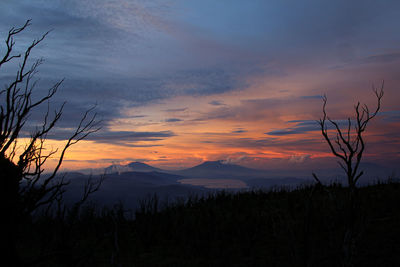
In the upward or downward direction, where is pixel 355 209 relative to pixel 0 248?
upward

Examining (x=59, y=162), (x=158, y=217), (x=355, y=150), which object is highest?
(x=355, y=150)

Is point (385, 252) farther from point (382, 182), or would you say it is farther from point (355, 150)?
point (382, 182)

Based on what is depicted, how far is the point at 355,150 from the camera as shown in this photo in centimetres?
592

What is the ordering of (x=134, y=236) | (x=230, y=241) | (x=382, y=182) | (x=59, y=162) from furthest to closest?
(x=382, y=182)
(x=134, y=236)
(x=230, y=241)
(x=59, y=162)

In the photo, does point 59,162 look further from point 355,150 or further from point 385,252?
point 385,252

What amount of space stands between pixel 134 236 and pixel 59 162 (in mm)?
8469

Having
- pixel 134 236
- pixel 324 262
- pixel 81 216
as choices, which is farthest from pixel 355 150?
pixel 81 216

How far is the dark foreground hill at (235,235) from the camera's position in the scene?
6312 mm

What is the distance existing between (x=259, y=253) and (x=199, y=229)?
1.88 metres

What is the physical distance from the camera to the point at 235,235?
390 inches

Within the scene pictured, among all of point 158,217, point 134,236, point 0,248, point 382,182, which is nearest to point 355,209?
point 0,248

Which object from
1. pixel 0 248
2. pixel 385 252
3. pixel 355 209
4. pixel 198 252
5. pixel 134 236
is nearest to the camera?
pixel 0 248

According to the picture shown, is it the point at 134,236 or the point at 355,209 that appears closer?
the point at 355,209

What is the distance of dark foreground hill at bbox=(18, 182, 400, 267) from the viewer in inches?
249
